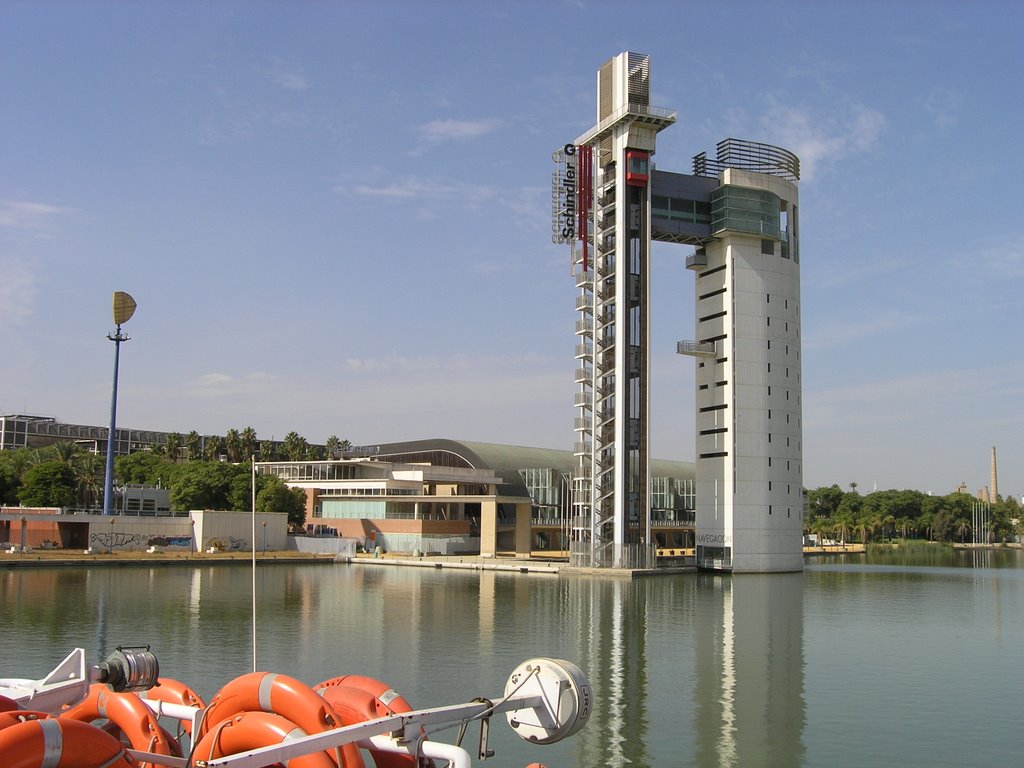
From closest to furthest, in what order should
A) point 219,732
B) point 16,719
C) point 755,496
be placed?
point 16,719
point 219,732
point 755,496

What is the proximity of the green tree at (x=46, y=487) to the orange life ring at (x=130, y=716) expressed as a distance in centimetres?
8928

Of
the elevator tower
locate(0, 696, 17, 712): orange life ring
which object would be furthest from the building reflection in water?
the elevator tower

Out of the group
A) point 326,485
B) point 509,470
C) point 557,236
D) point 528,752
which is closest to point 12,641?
point 528,752

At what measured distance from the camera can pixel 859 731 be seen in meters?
26.2

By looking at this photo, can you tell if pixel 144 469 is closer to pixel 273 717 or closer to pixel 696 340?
pixel 696 340

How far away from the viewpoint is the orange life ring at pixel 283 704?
13562mm

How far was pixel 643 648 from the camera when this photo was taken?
4012 cm

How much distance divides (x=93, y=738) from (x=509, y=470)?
347 ft

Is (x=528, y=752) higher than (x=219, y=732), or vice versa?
(x=219, y=732)

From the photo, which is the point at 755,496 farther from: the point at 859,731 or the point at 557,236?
the point at 859,731

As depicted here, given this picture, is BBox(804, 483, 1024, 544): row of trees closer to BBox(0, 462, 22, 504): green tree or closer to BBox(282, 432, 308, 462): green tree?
BBox(282, 432, 308, 462): green tree

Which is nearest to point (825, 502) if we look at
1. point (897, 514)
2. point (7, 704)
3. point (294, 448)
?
point (897, 514)

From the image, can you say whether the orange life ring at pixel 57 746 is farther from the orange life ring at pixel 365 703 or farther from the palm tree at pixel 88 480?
the palm tree at pixel 88 480

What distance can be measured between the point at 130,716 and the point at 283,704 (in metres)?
3.75
